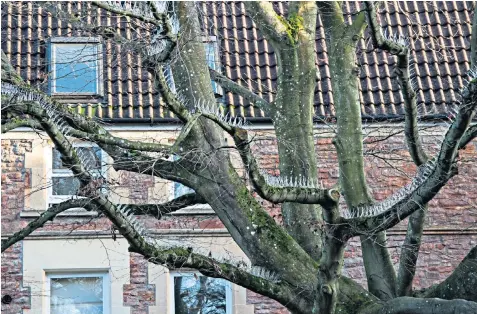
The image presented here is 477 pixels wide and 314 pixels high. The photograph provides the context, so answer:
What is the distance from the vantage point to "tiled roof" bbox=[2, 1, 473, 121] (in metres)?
17.7

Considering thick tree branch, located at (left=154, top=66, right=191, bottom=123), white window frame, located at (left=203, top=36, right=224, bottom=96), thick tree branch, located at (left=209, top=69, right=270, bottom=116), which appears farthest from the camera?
white window frame, located at (left=203, top=36, right=224, bottom=96)

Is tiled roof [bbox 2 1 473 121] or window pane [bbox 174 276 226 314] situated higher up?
tiled roof [bbox 2 1 473 121]

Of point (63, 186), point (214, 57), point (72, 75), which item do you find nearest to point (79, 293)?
point (63, 186)

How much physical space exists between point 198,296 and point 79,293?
1821mm

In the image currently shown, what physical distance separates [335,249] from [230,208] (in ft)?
4.06

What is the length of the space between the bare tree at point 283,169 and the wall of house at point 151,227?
457 centimetres

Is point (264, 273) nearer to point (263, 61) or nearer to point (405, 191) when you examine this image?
point (405, 191)

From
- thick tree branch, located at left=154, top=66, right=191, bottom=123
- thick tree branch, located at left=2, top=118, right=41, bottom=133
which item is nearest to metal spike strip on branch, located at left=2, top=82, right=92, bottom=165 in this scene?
thick tree branch, located at left=2, top=118, right=41, bottom=133

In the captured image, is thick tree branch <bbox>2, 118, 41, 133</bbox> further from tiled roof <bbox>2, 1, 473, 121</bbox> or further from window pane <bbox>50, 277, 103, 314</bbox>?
window pane <bbox>50, 277, 103, 314</bbox>

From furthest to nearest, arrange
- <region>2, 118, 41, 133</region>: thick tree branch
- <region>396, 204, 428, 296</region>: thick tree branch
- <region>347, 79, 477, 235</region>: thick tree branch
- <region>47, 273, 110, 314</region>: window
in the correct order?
1. <region>47, 273, 110, 314</region>: window
2. <region>396, 204, 428, 296</region>: thick tree branch
3. <region>2, 118, 41, 133</region>: thick tree branch
4. <region>347, 79, 477, 235</region>: thick tree branch

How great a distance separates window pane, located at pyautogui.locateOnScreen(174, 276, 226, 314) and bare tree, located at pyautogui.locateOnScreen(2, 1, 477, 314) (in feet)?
17.8

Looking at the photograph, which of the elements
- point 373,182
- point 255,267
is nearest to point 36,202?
point 373,182

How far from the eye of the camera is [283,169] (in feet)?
39.4

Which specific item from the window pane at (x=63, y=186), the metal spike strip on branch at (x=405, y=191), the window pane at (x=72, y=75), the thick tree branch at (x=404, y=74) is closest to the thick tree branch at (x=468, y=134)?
the metal spike strip on branch at (x=405, y=191)
